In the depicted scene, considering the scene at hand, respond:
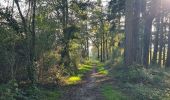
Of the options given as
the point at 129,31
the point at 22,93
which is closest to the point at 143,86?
the point at 22,93

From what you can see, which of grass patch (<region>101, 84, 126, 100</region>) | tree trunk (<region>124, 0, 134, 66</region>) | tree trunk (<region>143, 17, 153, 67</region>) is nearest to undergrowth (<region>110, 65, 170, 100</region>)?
grass patch (<region>101, 84, 126, 100</region>)

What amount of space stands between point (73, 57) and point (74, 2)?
525 cm

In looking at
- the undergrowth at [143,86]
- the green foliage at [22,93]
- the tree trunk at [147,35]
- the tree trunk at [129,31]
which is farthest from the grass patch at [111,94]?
the tree trunk at [147,35]

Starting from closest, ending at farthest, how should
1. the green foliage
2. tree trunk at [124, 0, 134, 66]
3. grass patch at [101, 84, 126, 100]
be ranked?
the green foliage, grass patch at [101, 84, 126, 100], tree trunk at [124, 0, 134, 66]

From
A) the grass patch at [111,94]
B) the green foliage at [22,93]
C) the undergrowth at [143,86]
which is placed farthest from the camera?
the undergrowth at [143,86]

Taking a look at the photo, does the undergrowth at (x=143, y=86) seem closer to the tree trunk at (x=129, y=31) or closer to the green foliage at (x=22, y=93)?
the tree trunk at (x=129, y=31)

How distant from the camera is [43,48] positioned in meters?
20.2

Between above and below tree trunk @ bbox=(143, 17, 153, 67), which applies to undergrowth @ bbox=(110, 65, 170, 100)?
below

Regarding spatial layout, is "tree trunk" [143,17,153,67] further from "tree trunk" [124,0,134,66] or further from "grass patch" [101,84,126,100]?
"grass patch" [101,84,126,100]

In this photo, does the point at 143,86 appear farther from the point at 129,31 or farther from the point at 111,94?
the point at 129,31

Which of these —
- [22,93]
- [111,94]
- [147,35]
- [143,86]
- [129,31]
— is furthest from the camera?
[147,35]

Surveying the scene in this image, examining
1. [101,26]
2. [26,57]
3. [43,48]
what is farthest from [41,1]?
[101,26]

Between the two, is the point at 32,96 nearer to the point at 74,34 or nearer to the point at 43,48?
the point at 43,48

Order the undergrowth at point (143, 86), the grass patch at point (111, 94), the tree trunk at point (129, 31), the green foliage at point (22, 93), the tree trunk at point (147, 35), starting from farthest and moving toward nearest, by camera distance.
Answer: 1. the tree trunk at point (147, 35)
2. the tree trunk at point (129, 31)
3. the undergrowth at point (143, 86)
4. the grass patch at point (111, 94)
5. the green foliage at point (22, 93)
